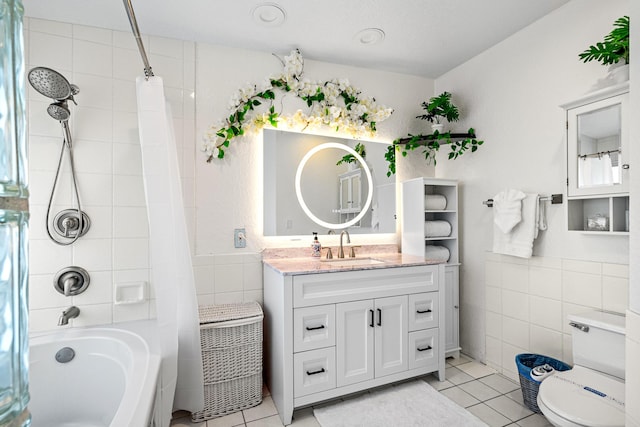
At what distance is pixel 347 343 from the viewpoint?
206 cm

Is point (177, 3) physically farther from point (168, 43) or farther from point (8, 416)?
point (8, 416)

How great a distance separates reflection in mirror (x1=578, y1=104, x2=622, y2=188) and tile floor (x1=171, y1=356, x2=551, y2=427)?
1388mm

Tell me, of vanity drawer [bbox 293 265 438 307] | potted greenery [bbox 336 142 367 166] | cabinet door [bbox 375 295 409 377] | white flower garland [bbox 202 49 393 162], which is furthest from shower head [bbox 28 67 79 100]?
cabinet door [bbox 375 295 409 377]

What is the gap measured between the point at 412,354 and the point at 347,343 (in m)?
0.52

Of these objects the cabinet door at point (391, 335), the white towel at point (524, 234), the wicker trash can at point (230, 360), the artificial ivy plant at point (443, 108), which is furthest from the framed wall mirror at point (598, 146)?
the wicker trash can at point (230, 360)

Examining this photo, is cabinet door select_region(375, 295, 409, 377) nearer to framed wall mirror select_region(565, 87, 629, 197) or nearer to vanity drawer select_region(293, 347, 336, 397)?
vanity drawer select_region(293, 347, 336, 397)

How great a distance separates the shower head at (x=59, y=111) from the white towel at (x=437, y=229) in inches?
99.1

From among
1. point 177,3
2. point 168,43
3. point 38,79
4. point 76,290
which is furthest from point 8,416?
point 168,43

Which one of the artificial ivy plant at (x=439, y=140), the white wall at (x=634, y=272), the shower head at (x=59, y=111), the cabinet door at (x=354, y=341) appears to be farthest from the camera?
the artificial ivy plant at (x=439, y=140)

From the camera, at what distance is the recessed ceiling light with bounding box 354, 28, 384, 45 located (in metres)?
2.24

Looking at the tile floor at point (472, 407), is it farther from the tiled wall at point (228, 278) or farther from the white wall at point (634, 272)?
the white wall at point (634, 272)

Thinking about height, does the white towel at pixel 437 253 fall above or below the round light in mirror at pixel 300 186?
below

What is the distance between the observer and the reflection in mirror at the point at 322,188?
2.49 m

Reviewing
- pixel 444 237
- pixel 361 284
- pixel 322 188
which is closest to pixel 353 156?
pixel 322 188
